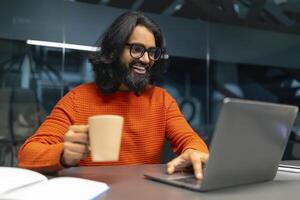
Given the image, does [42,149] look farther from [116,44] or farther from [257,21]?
[257,21]

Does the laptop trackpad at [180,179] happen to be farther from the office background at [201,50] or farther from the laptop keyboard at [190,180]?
the office background at [201,50]

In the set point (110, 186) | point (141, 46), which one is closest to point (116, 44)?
point (141, 46)

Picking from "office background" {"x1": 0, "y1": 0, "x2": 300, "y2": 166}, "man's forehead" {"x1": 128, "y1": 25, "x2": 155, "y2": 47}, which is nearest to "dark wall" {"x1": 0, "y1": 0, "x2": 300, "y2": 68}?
"office background" {"x1": 0, "y1": 0, "x2": 300, "y2": 166}

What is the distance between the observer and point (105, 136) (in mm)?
676

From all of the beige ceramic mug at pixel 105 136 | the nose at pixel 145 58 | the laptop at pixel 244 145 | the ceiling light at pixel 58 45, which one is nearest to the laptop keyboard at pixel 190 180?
the laptop at pixel 244 145

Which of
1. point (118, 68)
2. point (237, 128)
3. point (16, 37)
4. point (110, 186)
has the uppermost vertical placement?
point (16, 37)

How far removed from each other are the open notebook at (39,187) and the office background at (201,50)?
301cm

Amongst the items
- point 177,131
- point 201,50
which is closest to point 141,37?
point 177,131

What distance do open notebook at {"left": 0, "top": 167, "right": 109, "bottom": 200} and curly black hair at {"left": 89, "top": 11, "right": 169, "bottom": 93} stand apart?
2.27 feet

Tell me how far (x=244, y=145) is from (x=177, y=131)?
679 mm

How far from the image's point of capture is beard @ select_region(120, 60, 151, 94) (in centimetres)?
130

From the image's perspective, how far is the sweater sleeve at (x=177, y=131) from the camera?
125 centimetres

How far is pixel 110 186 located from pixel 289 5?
416cm

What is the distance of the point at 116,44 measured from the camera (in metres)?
1.33
